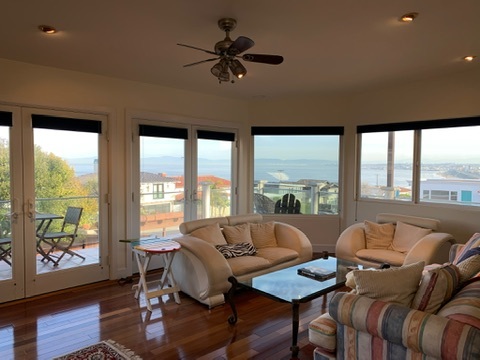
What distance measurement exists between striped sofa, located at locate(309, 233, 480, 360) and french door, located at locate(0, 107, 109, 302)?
3241mm

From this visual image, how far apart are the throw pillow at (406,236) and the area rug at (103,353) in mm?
3297

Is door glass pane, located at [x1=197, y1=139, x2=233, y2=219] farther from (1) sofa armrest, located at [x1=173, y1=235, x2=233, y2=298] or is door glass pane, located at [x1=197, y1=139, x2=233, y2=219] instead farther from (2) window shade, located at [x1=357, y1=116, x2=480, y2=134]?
(2) window shade, located at [x1=357, y1=116, x2=480, y2=134]

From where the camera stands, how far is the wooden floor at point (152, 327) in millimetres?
2781

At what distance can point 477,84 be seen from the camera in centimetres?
436

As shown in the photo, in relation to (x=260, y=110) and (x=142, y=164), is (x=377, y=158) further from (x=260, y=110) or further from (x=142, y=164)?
(x=142, y=164)

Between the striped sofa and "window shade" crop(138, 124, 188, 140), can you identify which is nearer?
the striped sofa

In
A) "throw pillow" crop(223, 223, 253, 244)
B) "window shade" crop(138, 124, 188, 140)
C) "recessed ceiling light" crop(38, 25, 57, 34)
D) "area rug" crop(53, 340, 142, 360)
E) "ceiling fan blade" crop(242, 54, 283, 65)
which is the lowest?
"area rug" crop(53, 340, 142, 360)

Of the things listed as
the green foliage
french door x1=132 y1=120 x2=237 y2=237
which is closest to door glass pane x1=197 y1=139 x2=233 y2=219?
french door x1=132 y1=120 x2=237 y2=237

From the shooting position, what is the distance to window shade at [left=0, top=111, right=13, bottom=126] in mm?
3658

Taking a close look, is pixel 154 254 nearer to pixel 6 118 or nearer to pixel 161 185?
pixel 161 185

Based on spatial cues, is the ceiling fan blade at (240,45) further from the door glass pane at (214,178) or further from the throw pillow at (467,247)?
the door glass pane at (214,178)

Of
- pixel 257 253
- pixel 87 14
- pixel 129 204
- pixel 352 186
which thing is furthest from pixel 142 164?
pixel 352 186

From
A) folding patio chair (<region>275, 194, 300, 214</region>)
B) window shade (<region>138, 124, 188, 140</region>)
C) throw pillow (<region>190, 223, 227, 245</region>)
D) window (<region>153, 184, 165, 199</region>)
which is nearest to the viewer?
throw pillow (<region>190, 223, 227, 245</region>)

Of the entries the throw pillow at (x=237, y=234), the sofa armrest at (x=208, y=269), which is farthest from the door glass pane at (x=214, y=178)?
the sofa armrest at (x=208, y=269)
